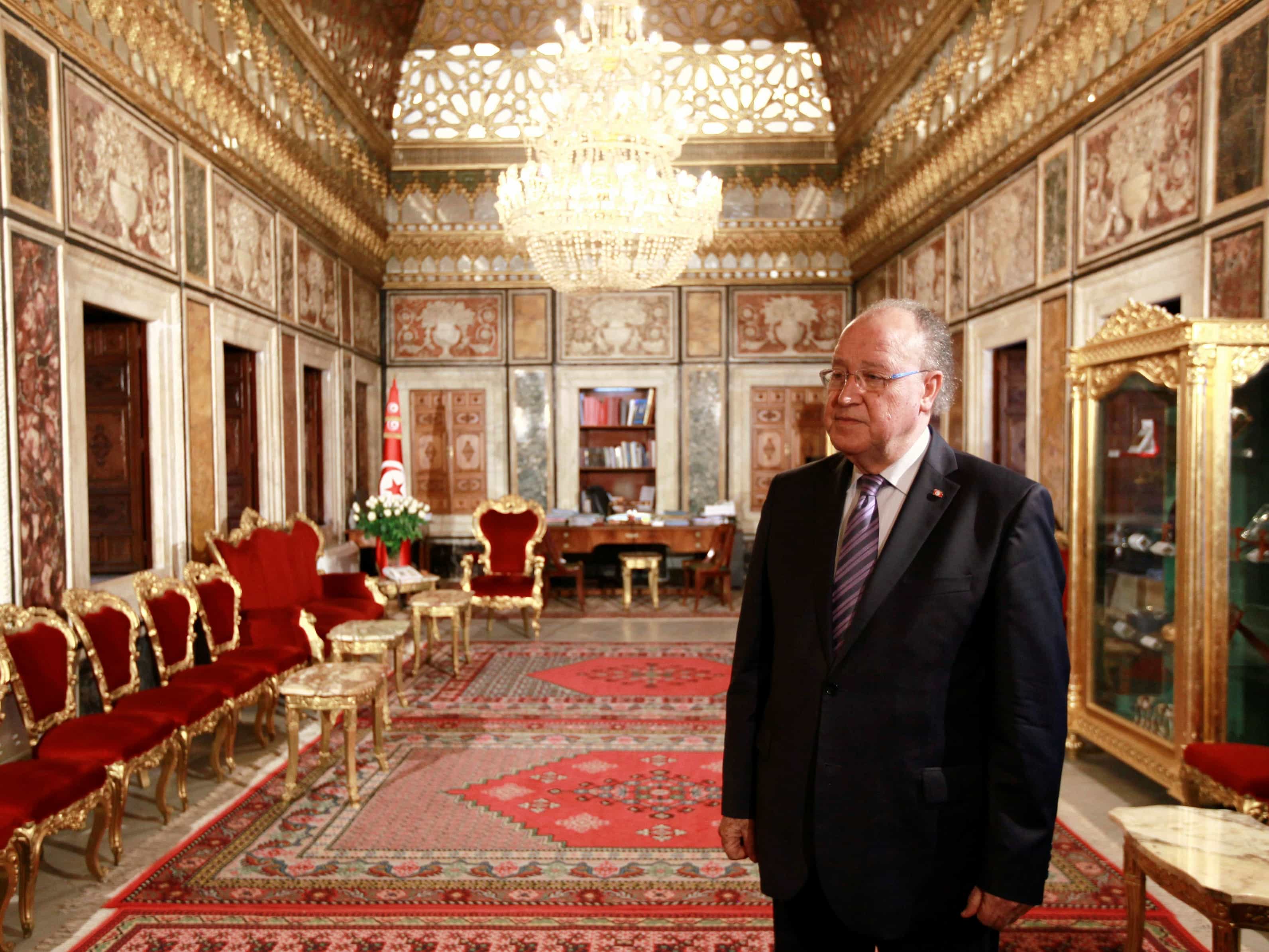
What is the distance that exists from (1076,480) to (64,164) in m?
5.31

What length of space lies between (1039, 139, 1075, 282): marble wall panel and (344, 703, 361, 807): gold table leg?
4973mm

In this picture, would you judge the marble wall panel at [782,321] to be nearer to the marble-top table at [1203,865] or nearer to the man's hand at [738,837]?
the marble-top table at [1203,865]

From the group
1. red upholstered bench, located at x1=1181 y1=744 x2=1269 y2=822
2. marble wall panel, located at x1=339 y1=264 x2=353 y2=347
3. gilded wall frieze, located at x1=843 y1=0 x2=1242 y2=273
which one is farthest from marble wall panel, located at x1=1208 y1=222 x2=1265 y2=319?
marble wall panel, located at x1=339 y1=264 x2=353 y2=347

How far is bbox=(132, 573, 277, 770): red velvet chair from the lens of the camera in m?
4.36

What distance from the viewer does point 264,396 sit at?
22.9 ft

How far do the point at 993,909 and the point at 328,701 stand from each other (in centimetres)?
336

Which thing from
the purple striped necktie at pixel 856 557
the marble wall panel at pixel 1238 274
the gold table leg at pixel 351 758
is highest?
the marble wall panel at pixel 1238 274

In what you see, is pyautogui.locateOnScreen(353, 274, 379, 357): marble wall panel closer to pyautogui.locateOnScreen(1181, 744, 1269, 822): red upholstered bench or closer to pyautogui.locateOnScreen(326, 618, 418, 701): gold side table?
pyautogui.locateOnScreen(326, 618, 418, 701): gold side table

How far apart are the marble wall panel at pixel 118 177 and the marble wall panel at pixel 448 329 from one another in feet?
17.7

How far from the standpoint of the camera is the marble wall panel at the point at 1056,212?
5531 millimetres

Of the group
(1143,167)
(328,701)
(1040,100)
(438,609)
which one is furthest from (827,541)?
(1040,100)

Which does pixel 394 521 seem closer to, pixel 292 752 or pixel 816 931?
pixel 292 752

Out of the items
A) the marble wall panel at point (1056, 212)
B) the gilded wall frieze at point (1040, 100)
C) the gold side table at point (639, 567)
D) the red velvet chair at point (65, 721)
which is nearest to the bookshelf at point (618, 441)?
the gold side table at point (639, 567)

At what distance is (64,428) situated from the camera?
427 cm
